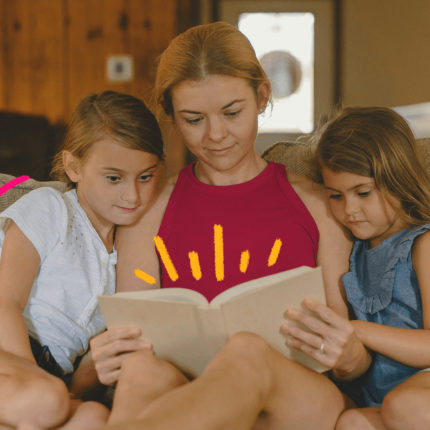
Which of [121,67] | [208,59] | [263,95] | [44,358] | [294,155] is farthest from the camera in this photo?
[121,67]

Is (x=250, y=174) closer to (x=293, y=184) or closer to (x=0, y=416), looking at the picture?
(x=293, y=184)

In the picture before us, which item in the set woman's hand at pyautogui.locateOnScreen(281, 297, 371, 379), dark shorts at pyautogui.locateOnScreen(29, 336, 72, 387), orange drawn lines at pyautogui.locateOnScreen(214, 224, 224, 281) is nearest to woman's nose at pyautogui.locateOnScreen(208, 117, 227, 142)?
orange drawn lines at pyautogui.locateOnScreen(214, 224, 224, 281)

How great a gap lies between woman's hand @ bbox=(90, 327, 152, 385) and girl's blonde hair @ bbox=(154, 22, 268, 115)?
607 mm

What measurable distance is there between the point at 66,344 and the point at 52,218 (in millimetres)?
287

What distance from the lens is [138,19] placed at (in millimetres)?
3229

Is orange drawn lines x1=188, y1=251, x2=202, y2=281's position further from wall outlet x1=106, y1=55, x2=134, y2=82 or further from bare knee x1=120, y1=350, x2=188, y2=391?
wall outlet x1=106, y1=55, x2=134, y2=82

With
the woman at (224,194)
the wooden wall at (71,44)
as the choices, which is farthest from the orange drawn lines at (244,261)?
the wooden wall at (71,44)

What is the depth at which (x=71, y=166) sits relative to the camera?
1.33 m

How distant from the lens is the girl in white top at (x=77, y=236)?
1099mm

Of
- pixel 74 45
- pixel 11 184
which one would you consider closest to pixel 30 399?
pixel 11 184

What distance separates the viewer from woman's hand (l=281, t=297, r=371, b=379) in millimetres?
908

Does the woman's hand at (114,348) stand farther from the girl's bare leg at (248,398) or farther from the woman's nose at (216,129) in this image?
the woman's nose at (216,129)

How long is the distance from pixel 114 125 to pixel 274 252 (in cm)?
49

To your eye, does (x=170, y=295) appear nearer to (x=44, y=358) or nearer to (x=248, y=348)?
(x=248, y=348)
